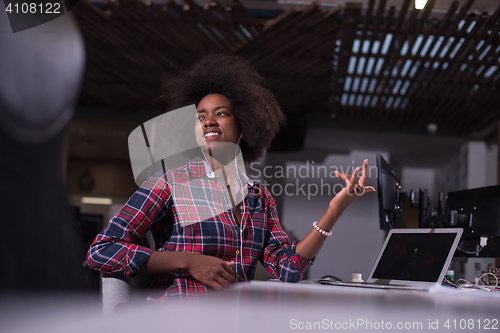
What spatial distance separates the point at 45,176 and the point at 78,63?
2635 millimetres

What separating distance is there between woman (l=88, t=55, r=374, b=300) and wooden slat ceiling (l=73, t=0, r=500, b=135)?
5.35ft

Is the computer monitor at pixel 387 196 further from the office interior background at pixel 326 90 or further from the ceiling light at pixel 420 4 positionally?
the ceiling light at pixel 420 4

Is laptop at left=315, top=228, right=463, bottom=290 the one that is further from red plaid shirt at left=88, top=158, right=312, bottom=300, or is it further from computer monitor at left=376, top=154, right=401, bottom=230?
red plaid shirt at left=88, top=158, right=312, bottom=300

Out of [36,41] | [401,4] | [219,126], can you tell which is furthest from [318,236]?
[401,4]

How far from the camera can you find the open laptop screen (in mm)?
1490

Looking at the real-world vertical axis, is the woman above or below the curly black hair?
below

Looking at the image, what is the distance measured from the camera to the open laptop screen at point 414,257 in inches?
58.7

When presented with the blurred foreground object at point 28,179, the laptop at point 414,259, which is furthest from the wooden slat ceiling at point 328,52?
the laptop at point 414,259

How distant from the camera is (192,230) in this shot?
4.21 feet

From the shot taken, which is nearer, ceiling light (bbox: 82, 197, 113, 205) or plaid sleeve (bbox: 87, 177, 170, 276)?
plaid sleeve (bbox: 87, 177, 170, 276)

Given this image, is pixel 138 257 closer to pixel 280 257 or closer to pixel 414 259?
pixel 280 257

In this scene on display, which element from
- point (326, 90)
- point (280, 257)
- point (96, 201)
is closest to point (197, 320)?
point (280, 257)

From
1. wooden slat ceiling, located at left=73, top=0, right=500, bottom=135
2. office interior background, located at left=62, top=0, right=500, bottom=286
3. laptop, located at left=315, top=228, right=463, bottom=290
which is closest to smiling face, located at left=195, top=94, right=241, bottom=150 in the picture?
office interior background, located at left=62, top=0, right=500, bottom=286

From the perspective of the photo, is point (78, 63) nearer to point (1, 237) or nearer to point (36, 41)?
point (36, 41)
